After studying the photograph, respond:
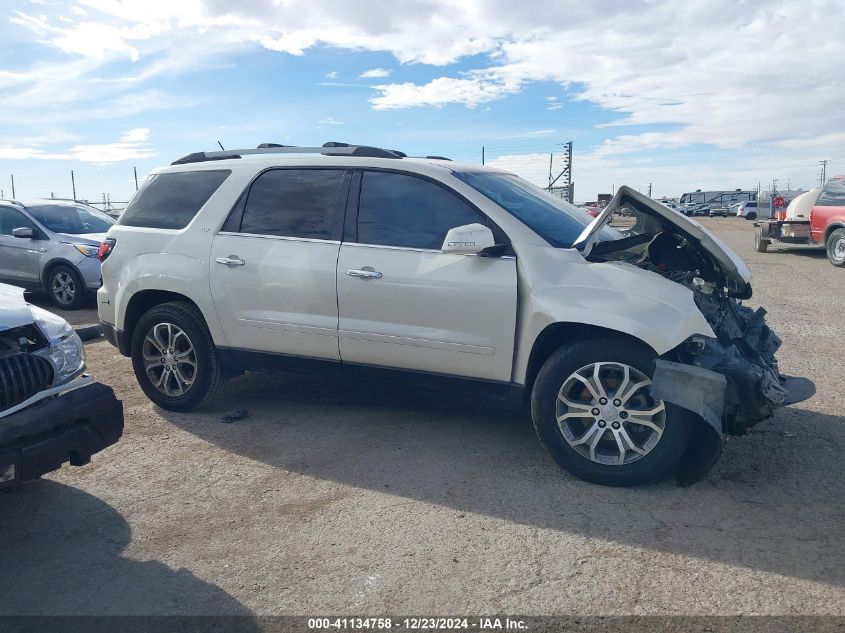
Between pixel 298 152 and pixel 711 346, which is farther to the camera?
pixel 298 152

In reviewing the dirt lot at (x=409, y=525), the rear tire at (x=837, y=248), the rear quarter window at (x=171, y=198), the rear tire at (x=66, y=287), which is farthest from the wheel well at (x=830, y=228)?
the rear tire at (x=66, y=287)

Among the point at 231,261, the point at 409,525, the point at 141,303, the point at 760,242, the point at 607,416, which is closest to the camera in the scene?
the point at 409,525

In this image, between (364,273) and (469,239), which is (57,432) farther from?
(469,239)

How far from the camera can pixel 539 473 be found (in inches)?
169

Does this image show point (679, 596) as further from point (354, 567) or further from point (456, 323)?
point (456, 323)

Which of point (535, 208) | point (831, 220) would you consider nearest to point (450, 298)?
point (535, 208)

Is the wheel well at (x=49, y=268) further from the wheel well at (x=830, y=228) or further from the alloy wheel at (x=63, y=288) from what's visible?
the wheel well at (x=830, y=228)

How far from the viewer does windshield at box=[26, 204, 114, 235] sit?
445 inches

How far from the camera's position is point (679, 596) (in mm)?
3012

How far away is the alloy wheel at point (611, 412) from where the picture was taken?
395cm

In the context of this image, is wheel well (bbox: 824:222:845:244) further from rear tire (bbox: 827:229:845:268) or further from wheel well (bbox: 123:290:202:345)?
wheel well (bbox: 123:290:202:345)

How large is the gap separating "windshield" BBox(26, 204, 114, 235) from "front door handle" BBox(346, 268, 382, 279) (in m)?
8.32

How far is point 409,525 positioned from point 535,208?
89.6 inches

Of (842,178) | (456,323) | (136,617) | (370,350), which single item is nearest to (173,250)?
(370,350)
